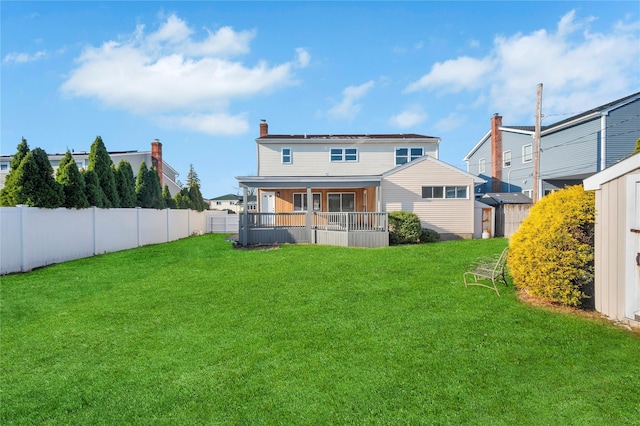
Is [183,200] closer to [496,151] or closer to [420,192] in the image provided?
[420,192]

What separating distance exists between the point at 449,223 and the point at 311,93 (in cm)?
971

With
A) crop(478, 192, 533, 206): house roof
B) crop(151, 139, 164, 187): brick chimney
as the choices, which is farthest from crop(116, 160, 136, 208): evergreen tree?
crop(478, 192, 533, 206): house roof

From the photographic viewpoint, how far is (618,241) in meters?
4.96

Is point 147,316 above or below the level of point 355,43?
below

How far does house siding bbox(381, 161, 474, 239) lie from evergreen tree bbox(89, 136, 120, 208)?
41.3ft

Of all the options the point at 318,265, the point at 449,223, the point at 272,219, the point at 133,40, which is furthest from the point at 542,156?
the point at 133,40

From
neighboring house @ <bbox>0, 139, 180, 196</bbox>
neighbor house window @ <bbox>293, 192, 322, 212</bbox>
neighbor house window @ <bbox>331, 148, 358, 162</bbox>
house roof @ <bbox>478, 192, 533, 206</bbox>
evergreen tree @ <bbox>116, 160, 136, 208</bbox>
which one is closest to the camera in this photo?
evergreen tree @ <bbox>116, 160, 136, 208</bbox>

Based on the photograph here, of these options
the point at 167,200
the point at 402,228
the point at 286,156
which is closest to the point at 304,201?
the point at 286,156

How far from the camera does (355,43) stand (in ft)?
43.7

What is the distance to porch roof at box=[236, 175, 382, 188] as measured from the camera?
A: 1560 centimetres

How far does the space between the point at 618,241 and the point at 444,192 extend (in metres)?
12.7

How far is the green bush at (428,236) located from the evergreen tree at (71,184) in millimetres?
14170

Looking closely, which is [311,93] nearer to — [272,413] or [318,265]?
[318,265]

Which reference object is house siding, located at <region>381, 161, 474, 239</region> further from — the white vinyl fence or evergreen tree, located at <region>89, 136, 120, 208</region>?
evergreen tree, located at <region>89, 136, 120, 208</region>
